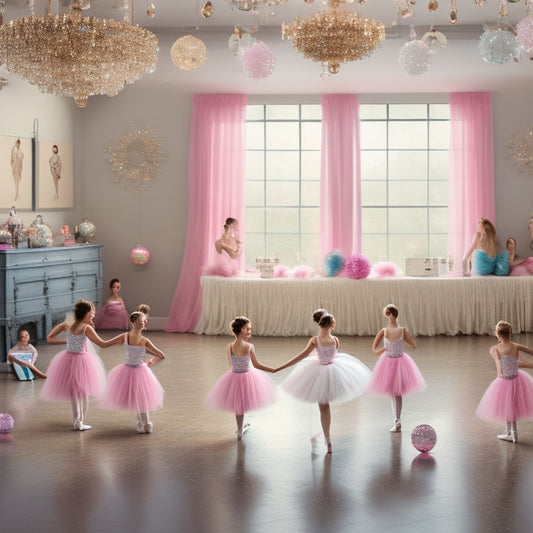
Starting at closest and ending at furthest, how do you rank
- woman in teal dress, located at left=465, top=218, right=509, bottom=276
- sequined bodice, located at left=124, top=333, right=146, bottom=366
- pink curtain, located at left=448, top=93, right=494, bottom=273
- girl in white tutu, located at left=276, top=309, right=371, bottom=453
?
girl in white tutu, located at left=276, top=309, right=371, bottom=453, sequined bodice, located at left=124, top=333, right=146, bottom=366, woman in teal dress, located at left=465, top=218, right=509, bottom=276, pink curtain, located at left=448, top=93, right=494, bottom=273

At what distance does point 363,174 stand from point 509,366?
6.47 meters

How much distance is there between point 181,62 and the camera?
9.12 m

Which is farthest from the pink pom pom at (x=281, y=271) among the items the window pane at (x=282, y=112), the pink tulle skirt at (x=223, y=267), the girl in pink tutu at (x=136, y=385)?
the girl in pink tutu at (x=136, y=385)

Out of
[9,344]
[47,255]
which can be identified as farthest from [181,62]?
[9,344]

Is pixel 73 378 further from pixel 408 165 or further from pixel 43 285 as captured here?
pixel 408 165

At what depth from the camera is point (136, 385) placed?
6.20m

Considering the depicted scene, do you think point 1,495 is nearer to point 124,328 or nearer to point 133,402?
point 133,402

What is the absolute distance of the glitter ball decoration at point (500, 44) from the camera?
7771 mm

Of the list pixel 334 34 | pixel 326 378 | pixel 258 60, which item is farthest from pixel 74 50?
pixel 258 60

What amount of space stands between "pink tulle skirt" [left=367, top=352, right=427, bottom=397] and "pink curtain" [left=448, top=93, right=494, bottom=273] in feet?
17.9

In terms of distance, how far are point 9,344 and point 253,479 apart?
457 centimetres

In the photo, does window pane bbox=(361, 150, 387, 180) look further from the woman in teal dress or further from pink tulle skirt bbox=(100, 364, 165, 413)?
pink tulle skirt bbox=(100, 364, 165, 413)

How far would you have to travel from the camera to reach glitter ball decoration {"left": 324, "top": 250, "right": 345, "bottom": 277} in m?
11.1

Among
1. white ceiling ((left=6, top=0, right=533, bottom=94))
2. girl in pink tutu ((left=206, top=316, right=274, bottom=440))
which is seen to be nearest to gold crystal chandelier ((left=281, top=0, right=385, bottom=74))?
girl in pink tutu ((left=206, top=316, right=274, bottom=440))
